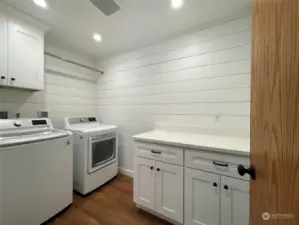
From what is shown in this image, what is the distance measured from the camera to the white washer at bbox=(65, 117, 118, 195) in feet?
6.79

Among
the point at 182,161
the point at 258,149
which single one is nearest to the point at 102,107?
the point at 182,161

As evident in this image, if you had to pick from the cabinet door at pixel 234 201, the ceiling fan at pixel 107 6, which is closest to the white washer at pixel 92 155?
the ceiling fan at pixel 107 6

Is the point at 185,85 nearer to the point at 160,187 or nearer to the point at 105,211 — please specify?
the point at 160,187

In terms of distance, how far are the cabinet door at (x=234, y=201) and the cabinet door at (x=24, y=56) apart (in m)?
2.33

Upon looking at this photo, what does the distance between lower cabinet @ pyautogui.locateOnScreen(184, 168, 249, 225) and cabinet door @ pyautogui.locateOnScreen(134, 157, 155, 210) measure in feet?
1.26

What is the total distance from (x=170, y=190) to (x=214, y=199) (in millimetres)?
422

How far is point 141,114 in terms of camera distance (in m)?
2.52

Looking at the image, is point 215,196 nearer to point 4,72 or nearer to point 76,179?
point 76,179

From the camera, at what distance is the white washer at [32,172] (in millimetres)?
1289

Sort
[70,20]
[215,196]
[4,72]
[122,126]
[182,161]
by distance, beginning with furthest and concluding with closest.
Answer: [122,126]
[70,20]
[4,72]
[182,161]
[215,196]

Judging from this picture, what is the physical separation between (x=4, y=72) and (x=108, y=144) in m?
1.55

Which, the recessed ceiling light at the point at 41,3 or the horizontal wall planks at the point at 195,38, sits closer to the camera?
the recessed ceiling light at the point at 41,3

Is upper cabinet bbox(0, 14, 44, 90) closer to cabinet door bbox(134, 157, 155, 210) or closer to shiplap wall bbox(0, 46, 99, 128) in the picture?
shiplap wall bbox(0, 46, 99, 128)

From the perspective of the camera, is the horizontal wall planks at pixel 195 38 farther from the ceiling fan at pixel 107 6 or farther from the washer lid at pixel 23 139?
the washer lid at pixel 23 139
